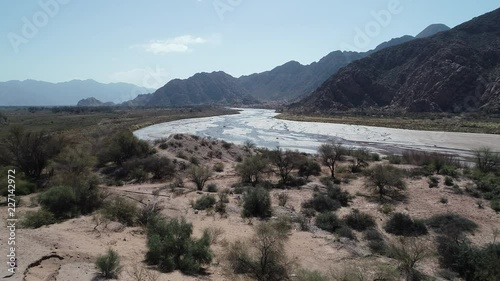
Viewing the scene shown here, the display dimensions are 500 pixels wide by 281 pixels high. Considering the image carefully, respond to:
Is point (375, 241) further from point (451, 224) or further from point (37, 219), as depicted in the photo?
point (37, 219)

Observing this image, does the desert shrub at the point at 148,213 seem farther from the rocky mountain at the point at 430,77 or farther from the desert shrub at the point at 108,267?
the rocky mountain at the point at 430,77

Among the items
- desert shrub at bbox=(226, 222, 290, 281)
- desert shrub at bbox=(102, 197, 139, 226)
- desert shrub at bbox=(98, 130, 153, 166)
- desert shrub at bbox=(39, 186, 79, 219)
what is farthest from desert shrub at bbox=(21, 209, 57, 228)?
desert shrub at bbox=(98, 130, 153, 166)

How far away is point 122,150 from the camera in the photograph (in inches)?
1439

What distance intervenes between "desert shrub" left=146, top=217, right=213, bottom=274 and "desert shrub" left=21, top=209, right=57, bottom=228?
5.97 metres

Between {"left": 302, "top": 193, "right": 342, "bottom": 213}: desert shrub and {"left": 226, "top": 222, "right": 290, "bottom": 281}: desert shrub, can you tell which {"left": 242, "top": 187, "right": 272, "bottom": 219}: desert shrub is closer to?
{"left": 302, "top": 193, "right": 342, "bottom": 213}: desert shrub

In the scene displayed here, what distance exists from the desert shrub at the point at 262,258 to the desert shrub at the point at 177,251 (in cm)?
117

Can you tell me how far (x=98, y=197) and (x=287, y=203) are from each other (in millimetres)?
12196

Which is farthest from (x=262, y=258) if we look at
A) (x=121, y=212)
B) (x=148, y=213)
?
(x=121, y=212)

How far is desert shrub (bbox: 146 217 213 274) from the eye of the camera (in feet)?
41.9

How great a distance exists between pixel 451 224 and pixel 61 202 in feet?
69.1

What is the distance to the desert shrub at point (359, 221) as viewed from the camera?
18641mm

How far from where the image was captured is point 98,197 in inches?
790

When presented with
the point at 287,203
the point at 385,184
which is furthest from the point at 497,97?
the point at 287,203

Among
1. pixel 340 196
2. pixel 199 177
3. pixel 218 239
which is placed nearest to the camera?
pixel 218 239
